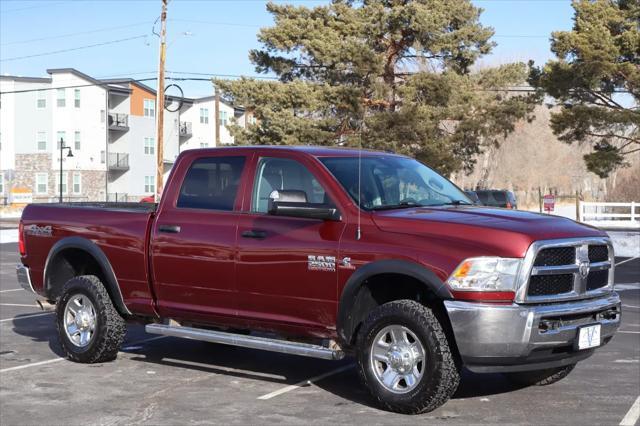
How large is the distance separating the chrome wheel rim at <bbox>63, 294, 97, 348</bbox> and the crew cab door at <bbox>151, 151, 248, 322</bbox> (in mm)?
897

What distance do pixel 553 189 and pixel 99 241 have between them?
112706 millimetres

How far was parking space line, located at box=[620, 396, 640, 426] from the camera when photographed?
6.57 meters

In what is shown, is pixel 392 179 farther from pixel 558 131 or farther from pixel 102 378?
pixel 558 131

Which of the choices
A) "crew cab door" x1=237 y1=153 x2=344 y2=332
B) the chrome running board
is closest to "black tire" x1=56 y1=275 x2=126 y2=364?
the chrome running board

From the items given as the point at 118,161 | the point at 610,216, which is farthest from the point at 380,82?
the point at 118,161

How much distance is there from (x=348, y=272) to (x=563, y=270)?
1.64 m

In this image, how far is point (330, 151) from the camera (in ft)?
26.9

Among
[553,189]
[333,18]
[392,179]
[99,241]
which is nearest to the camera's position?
[392,179]

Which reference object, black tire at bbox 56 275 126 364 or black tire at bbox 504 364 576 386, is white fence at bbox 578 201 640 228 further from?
black tire at bbox 56 275 126 364

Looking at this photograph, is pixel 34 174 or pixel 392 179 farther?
pixel 34 174

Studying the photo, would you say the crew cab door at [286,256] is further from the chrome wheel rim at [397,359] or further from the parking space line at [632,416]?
the parking space line at [632,416]

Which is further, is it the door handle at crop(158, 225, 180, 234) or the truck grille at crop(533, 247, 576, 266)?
the door handle at crop(158, 225, 180, 234)

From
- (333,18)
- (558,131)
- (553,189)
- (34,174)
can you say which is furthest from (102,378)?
(553,189)

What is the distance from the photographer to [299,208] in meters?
7.28
